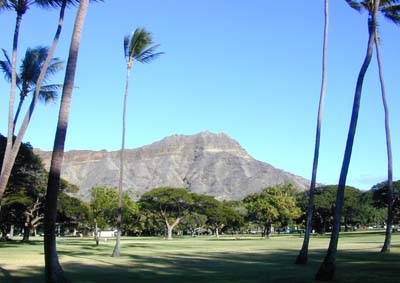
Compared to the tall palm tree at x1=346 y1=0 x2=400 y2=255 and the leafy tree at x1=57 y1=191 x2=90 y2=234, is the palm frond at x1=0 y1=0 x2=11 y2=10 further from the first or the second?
the leafy tree at x1=57 y1=191 x2=90 y2=234

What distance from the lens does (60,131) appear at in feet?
46.4

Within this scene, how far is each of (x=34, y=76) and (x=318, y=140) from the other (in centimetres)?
1562

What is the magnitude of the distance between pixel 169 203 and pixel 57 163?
290ft

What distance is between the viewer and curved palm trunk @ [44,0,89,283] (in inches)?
528

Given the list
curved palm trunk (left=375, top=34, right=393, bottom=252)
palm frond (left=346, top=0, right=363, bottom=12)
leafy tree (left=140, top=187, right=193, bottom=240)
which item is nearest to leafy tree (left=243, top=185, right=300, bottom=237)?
leafy tree (left=140, top=187, right=193, bottom=240)

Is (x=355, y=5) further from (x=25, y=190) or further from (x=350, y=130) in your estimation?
(x=25, y=190)

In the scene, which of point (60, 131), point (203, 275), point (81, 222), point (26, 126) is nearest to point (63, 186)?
point (81, 222)

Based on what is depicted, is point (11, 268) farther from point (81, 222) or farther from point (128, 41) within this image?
point (81, 222)

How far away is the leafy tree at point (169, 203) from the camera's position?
100m

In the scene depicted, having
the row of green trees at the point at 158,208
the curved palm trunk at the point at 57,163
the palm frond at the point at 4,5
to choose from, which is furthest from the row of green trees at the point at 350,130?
the row of green trees at the point at 158,208

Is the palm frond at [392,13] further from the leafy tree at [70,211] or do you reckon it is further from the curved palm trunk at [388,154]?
the leafy tree at [70,211]

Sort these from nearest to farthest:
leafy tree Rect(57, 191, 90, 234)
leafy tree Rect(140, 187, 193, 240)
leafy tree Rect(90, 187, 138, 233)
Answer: leafy tree Rect(90, 187, 138, 233), leafy tree Rect(57, 191, 90, 234), leafy tree Rect(140, 187, 193, 240)

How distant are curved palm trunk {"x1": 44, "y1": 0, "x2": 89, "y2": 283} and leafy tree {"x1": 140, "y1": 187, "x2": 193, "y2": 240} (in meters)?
85.6

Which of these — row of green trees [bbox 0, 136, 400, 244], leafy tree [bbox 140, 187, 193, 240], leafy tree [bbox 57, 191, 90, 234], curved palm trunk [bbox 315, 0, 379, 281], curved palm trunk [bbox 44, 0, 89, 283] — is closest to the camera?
curved palm trunk [bbox 44, 0, 89, 283]
